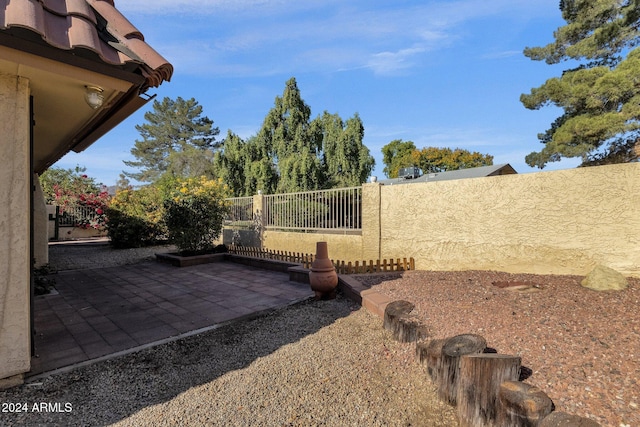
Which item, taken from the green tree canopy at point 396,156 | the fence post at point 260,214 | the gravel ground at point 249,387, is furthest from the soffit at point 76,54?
the green tree canopy at point 396,156

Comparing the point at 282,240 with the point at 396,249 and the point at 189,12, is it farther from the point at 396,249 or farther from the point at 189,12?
the point at 189,12

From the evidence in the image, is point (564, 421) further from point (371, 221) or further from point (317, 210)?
point (317, 210)

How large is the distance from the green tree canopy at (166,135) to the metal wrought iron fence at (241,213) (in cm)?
2621

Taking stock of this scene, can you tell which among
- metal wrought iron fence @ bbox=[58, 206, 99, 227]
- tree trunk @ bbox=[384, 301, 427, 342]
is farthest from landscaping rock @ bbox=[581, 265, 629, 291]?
metal wrought iron fence @ bbox=[58, 206, 99, 227]

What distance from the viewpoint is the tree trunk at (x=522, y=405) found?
1.83 m

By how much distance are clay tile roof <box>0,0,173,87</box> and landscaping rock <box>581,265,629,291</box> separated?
17.9ft

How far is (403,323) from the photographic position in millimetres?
3383

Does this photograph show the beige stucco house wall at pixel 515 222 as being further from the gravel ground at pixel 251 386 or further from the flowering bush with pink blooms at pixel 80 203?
the flowering bush with pink blooms at pixel 80 203

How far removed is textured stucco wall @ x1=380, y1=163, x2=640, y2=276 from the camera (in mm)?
4617

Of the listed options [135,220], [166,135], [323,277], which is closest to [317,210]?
[323,277]

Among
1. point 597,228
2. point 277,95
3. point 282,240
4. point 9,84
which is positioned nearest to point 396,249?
point 597,228

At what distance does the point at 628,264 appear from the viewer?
453 centimetres

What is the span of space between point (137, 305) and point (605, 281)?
6.61 metres

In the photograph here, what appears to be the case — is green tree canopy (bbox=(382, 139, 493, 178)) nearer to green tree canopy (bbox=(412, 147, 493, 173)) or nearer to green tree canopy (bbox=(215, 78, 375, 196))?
green tree canopy (bbox=(412, 147, 493, 173))
